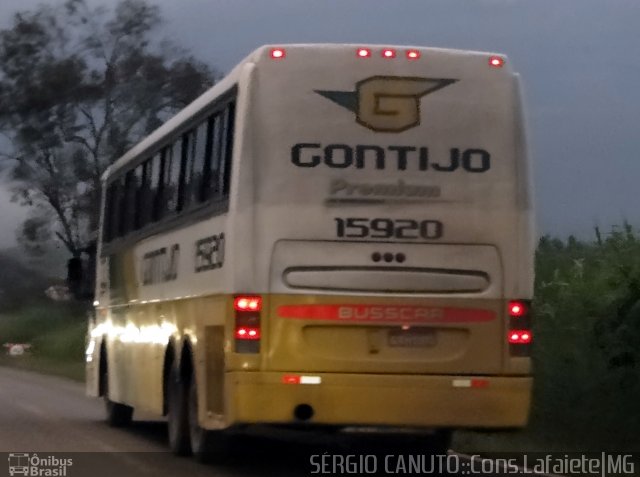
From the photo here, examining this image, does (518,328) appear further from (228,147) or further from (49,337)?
(49,337)

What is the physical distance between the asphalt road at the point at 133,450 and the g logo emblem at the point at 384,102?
343 cm

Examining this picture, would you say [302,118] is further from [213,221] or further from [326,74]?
[213,221]

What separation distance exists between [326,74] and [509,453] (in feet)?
17.0

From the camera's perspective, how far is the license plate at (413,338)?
13328 mm

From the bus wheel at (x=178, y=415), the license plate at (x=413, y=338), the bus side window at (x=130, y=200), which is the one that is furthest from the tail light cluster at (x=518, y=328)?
the bus side window at (x=130, y=200)

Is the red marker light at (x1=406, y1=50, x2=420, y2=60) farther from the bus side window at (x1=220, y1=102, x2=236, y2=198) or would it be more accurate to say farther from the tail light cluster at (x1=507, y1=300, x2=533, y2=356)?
the tail light cluster at (x1=507, y1=300, x2=533, y2=356)

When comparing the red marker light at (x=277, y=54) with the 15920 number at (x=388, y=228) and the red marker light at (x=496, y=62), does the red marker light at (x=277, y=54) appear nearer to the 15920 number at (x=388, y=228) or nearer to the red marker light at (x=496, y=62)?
the 15920 number at (x=388, y=228)

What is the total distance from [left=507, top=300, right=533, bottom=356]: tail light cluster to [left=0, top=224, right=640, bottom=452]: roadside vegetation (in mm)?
2902

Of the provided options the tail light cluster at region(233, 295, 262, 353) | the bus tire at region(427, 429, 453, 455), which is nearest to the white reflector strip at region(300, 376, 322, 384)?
the tail light cluster at region(233, 295, 262, 353)

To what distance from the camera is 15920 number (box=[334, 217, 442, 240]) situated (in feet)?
43.7

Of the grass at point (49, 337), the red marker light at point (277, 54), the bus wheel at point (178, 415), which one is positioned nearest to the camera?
the red marker light at point (277, 54)

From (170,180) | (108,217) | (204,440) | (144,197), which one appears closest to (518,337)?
(204,440)

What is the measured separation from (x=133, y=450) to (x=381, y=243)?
5.04 m

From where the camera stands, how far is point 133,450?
1712cm
